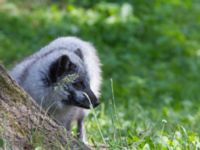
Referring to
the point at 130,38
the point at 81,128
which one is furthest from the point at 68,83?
the point at 130,38

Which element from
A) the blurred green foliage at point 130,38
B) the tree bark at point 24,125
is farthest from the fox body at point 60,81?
the blurred green foliage at point 130,38

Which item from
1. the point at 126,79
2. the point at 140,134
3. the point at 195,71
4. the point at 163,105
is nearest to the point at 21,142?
the point at 140,134

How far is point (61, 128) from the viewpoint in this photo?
17.9ft

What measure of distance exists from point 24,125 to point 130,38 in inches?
353

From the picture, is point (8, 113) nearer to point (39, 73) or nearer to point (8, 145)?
point (8, 145)

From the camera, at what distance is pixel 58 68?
24.6ft

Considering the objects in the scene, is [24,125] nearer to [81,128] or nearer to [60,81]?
[60,81]

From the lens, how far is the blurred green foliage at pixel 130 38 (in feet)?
39.4

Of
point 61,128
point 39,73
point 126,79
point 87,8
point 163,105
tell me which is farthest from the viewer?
point 87,8

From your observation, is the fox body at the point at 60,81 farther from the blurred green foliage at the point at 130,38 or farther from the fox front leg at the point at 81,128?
the blurred green foliage at the point at 130,38

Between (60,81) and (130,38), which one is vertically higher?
(60,81)

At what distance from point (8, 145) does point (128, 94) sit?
680cm

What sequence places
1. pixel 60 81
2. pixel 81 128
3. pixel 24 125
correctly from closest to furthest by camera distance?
pixel 24 125
pixel 60 81
pixel 81 128

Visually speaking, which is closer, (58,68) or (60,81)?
(60,81)
